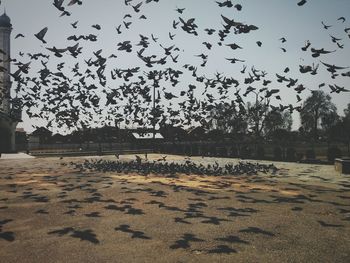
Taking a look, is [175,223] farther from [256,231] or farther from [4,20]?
[4,20]

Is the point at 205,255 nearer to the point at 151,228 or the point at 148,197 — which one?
the point at 151,228

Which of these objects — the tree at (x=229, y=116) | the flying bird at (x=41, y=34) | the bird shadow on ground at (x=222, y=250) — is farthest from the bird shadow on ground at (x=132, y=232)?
the tree at (x=229, y=116)

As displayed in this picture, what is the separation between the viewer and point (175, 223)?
974 centimetres

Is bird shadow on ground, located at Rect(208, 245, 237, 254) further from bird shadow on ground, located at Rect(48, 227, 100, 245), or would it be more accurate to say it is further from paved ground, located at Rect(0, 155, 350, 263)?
bird shadow on ground, located at Rect(48, 227, 100, 245)

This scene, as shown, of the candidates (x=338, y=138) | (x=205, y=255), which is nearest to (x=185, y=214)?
(x=205, y=255)

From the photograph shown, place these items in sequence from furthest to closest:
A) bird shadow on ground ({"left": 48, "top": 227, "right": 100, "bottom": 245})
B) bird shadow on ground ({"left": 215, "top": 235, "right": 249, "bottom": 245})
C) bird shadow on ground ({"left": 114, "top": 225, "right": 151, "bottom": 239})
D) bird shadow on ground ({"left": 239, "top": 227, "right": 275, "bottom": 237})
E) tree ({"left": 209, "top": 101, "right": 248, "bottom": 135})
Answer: tree ({"left": 209, "top": 101, "right": 248, "bottom": 135}) → bird shadow on ground ({"left": 239, "top": 227, "right": 275, "bottom": 237}) → bird shadow on ground ({"left": 114, "top": 225, "right": 151, "bottom": 239}) → bird shadow on ground ({"left": 48, "top": 227, "right": 100, "bottom": 245}) → bird shadow on ground ({"left": 215, "top": 235, "right": 249, "bottom": 245})

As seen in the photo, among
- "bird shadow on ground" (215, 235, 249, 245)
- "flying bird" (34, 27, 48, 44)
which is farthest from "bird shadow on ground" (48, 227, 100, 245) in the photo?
"flying bird" (34, 27, 48, 44)

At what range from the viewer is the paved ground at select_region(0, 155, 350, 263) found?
284 inches

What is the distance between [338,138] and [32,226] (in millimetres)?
64371

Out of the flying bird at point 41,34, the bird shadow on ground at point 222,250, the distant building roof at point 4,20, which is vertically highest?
the distant building roof at point 4,20

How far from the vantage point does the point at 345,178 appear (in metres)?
20.4

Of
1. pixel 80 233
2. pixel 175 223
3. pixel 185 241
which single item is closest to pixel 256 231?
A: pixel 185 241

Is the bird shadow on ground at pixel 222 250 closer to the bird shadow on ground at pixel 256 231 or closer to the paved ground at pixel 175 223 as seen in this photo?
the paved ground at pixel 175 223

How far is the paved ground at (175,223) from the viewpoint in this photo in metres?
7.21
